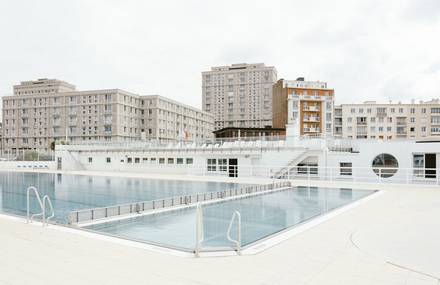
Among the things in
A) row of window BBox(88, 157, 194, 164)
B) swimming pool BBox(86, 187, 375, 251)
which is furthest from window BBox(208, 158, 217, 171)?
swimming pool BBox(86, 187, 375, 251)

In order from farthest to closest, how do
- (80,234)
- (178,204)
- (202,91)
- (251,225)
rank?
(202,91)
(178,204)
(251,225)
(80,234)

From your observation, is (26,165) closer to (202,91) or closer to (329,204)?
(329,204)

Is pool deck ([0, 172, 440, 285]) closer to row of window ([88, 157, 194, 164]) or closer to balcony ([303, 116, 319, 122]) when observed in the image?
row of window ([88, 157, 194, 164])

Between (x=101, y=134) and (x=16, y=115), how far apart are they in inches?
999

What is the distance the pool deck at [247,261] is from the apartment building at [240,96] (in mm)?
113405

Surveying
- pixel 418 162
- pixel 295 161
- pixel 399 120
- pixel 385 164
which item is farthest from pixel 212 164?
pixel 399 120

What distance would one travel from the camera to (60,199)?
583 inches

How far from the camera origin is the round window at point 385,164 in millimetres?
21656

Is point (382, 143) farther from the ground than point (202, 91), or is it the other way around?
point (202, 91)

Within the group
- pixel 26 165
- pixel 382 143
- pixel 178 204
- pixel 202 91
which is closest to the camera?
pixel 178 204

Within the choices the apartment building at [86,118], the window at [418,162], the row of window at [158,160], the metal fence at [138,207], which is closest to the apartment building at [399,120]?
the apartment building at [86,118]

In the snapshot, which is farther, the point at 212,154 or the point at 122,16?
the point at 212,154

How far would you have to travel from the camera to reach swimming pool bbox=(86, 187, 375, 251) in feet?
22.6

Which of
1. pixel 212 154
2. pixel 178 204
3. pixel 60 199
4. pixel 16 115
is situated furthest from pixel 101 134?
pixel 178 204
